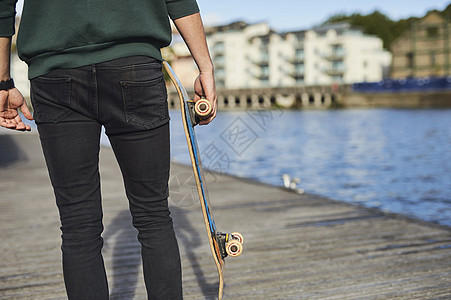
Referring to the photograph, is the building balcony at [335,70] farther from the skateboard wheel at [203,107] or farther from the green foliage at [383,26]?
the skateboard wheel at [203,107]

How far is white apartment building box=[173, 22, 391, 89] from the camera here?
71.2m

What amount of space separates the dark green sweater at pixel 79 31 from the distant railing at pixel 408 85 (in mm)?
57918

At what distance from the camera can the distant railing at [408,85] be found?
56.2 m

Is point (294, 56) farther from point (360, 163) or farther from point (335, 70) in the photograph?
point (360, 163)

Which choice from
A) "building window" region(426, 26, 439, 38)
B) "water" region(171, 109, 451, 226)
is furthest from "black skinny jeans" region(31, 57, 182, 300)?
"building window" region(426, 26, 439, 38)

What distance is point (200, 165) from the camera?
2232 millimetres

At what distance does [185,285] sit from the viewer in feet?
10.8

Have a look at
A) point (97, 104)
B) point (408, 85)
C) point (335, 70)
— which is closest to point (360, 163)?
point (97, 104)

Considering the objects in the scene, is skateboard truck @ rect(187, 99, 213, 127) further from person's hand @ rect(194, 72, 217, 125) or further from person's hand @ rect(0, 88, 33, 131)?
person's hand @ rect(0, 88, 33, 131)

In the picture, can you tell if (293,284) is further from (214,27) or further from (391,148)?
(214,27)

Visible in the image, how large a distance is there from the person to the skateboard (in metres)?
0.19

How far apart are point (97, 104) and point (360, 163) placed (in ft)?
57.5

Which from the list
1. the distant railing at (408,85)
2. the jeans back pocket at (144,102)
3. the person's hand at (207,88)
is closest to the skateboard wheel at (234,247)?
the person's hand at (207,88)

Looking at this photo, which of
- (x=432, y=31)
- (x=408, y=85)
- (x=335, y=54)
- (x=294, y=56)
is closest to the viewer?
(x=408, y=85)
